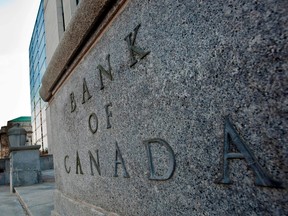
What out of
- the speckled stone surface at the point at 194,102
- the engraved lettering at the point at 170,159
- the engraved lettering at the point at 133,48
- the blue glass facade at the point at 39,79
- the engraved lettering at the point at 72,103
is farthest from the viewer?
the blue glass facade at the point at 39,79

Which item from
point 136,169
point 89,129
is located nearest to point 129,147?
point 136,169

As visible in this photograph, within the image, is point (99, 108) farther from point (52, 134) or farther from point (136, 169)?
point (52, 134)

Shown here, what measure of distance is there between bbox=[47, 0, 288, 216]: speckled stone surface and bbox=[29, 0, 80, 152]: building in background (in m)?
8.09

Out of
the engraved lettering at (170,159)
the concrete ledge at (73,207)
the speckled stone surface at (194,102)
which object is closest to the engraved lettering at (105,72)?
the speckled stone surface at (194,102)

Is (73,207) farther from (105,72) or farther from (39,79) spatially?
(39,79)

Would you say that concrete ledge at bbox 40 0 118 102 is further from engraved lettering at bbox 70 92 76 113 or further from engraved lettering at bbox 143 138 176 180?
engraved lettering at bbox 143 138 176 180

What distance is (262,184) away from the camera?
0.83 metres

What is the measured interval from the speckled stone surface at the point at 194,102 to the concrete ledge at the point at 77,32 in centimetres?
13

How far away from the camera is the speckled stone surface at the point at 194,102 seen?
820mm

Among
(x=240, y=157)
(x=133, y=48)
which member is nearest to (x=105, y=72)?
(x=133, y=48)

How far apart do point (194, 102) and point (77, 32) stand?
1.41 meters

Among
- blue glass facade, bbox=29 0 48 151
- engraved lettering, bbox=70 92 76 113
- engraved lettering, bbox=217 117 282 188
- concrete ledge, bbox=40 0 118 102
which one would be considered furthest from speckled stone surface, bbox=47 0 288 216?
blue glass facade, bbox=29 0 48 151

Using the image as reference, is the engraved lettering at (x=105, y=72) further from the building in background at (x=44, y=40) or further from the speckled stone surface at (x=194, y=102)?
the building in background at (x=44, y=40)

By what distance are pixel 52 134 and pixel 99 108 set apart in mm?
1698
